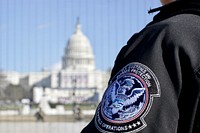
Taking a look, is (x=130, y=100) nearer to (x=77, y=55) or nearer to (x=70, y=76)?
(x=70, y=76)

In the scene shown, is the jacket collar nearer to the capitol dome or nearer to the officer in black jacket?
the officer in black jacket

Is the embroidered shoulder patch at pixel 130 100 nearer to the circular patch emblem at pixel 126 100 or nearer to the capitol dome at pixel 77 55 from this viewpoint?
the circular patch emblem at pixel 126 100

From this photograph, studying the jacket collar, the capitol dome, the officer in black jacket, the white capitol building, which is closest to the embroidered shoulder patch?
the officer in black jacket

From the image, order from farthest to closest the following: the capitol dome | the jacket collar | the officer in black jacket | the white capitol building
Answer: the capitol dome → the white capitol building → the jacket collar → the officer in black jacket

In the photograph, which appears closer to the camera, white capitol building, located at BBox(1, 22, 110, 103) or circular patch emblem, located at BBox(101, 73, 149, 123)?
circular patch emblem, located at BBox(101, 73, 149, 123)

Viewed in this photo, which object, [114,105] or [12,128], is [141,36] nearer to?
[114,105]

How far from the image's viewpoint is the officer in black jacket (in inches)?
39.9

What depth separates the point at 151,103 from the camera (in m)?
1.01

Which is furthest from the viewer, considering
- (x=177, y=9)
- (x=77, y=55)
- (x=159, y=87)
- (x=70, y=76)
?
(x=77, y=55)

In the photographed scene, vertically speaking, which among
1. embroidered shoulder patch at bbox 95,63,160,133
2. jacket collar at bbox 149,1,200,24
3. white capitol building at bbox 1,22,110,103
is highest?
jacket collar at bbox 149,1,200,24

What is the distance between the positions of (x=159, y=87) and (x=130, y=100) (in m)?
0.06

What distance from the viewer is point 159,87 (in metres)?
1.02

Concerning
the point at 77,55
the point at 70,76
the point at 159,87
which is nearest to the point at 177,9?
the point at 159,87

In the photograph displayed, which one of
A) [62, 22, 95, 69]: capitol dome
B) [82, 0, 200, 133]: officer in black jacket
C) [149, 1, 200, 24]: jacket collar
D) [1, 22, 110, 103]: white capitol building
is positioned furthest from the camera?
[62, 22, 95, 69]: capitol dome
